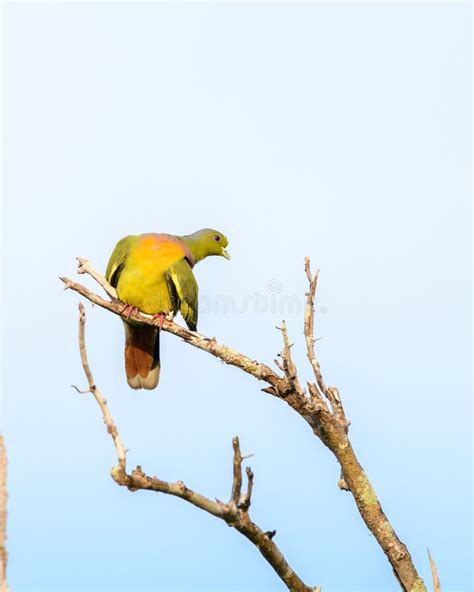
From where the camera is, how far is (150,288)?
7.07 metres

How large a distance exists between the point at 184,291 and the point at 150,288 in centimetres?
27

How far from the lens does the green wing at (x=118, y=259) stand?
23.7 ft

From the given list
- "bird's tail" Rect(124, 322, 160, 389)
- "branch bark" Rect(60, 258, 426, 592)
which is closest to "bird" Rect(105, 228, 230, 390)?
"bird's tail" Rect(124, 322, 160, 389)

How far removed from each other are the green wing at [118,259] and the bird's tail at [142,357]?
414 mm

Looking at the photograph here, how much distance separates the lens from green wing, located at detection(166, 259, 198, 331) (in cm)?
703

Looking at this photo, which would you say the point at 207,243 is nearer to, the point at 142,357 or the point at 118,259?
the point at 118,259

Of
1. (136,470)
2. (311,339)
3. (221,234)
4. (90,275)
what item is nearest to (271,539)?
(136,470)

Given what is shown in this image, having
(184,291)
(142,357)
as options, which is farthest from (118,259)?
(142,357)

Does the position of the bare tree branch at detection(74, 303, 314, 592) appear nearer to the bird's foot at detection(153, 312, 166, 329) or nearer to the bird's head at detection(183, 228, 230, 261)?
the bird's foot at detection(153, 312, 166, 329)

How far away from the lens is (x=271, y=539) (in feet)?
14.5

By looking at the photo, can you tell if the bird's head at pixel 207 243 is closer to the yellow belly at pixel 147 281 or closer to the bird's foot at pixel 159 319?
the yellow belly at pixel 147 281

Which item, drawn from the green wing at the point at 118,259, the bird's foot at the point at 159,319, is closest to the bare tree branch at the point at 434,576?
the bird's foot at the point at 159,319

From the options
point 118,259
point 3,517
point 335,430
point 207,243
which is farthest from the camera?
point 207,243

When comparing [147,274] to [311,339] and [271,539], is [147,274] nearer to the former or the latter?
[311,339]
